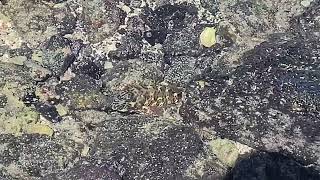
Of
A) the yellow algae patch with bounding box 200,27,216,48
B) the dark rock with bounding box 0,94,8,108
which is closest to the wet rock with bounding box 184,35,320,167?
the yellow algae patch with bounding box 200,27,216,48

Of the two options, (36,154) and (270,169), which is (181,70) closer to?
(270,169)

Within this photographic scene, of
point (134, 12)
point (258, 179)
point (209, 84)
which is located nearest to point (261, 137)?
point (258, 179)

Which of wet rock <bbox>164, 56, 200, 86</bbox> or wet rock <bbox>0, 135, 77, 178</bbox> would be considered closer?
wet rock <bbox>0, 135, 77, 178</bbox>

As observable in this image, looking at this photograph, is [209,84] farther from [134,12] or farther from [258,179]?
[134,12]

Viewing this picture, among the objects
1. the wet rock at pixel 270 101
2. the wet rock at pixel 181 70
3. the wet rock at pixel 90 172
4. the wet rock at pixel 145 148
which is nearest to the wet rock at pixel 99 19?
the wet rock at pixel 181 70

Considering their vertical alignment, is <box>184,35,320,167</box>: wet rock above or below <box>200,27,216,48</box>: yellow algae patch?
below

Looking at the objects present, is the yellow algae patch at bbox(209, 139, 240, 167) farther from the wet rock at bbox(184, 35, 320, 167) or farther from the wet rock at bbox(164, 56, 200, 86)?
the wet rock at bbox(164, 56, 200, 86)

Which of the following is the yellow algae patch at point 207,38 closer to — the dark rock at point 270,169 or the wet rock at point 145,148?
the wet rock at point 145,148
